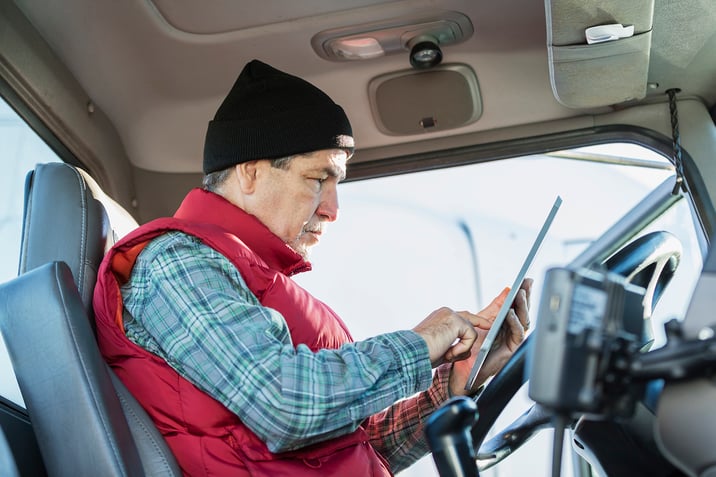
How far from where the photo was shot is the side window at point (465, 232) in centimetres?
260

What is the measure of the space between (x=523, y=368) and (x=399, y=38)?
1.07m

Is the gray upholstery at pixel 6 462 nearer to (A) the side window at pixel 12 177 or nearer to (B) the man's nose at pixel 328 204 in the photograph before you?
(A) the side window at pixel 12 177

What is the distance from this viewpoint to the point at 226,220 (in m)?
1.91

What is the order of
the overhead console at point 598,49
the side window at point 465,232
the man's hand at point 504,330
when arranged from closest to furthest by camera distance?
the man's hand at point 504,330, the overhead console at point 598,49, the side window at point 465,232

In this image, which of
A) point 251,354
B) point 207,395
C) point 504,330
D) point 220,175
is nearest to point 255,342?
point 251,354

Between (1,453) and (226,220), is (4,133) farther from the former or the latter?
(1,453)

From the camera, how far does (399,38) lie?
231cm

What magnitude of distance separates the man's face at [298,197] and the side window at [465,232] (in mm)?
559

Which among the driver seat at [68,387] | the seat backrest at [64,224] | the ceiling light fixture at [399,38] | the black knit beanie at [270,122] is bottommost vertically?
the driver seat at [68,387]

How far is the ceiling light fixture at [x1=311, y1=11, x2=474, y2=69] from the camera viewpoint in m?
2.26

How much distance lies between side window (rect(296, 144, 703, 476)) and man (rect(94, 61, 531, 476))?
0.66 m

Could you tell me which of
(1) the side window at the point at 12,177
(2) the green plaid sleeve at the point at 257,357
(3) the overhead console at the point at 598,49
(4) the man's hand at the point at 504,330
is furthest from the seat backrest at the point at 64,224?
(3) the overhead console at the point at 598,49

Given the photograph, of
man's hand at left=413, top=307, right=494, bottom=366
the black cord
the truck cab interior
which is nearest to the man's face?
the truck cab interior

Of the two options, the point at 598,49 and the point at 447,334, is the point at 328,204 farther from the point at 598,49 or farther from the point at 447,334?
the point at 598,49
